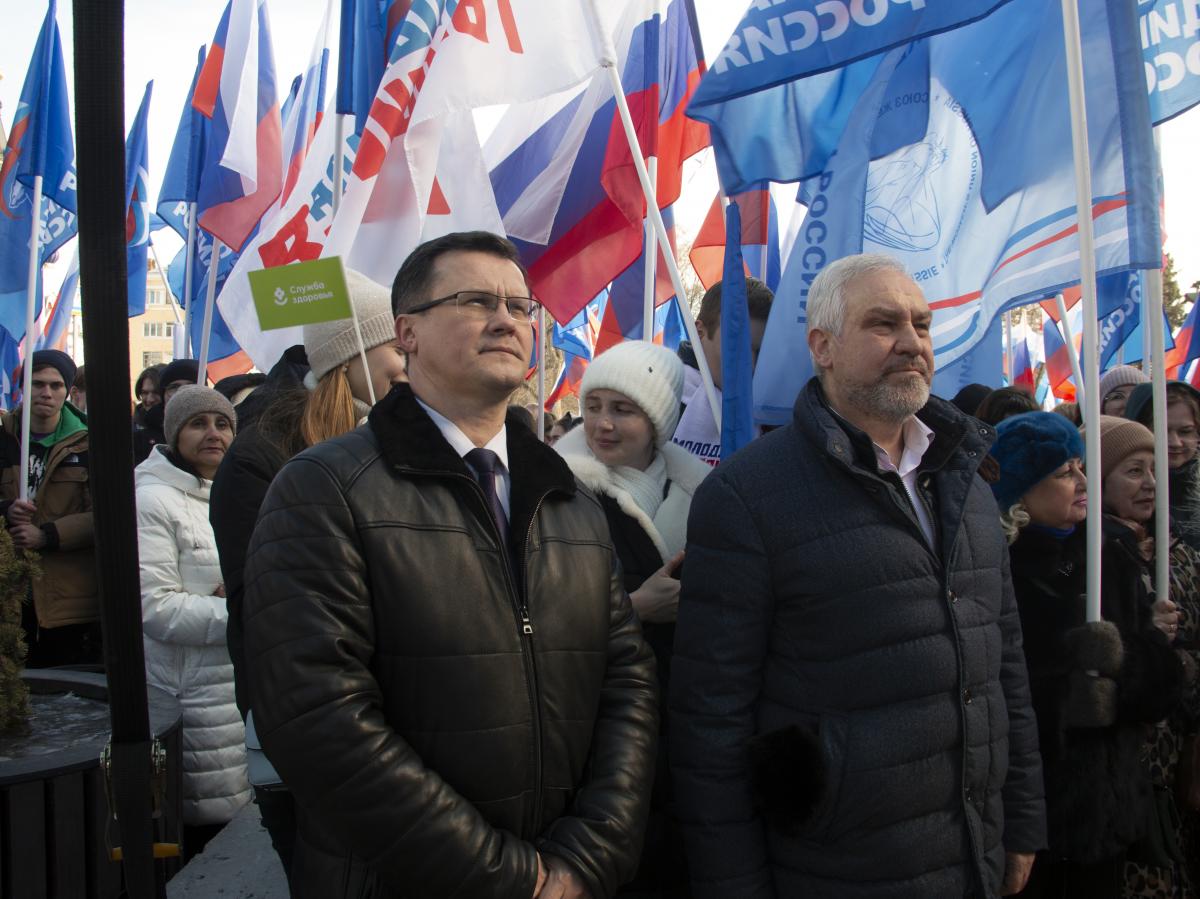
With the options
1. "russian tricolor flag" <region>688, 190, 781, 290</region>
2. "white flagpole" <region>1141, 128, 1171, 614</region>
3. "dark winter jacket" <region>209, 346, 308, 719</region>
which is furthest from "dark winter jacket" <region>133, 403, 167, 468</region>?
"white flagpole" <region>1141, 128, 1171, 614</region>

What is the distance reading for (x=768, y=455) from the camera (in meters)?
2.27

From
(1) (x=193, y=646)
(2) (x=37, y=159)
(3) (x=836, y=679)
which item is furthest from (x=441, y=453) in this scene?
(2) (x=37, y=159)

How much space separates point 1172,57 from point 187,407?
13.2 ft

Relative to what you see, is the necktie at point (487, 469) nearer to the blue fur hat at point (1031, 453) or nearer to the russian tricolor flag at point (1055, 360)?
the blue fur hat at point (1031, 453)

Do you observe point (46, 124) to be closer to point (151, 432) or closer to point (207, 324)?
point (151, 432)

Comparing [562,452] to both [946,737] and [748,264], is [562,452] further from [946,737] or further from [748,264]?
[748,264]

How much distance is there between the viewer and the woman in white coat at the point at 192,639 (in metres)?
3.86

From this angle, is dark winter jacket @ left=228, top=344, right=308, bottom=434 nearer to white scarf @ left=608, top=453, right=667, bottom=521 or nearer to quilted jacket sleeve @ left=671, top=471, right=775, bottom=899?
white scarf @ left=608, top=453, right=667, bottom=521

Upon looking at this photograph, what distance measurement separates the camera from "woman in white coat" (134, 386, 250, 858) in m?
3.86

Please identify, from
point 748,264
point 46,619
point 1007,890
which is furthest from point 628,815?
point 748,264

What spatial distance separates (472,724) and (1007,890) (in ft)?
4.80

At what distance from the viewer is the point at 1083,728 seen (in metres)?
2.73

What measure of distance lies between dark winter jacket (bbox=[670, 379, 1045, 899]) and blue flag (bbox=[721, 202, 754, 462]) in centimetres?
83

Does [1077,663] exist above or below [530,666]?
below
